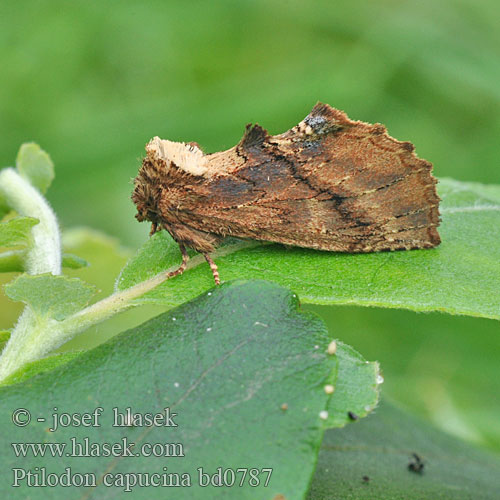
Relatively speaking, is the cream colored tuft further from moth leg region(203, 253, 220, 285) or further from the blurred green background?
the blurred green background

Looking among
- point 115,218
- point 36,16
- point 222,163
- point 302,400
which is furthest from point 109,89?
point 302,400

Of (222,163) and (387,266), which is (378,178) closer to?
(387,266)

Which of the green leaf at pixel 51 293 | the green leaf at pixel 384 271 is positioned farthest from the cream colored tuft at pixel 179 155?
the green leaf at pixel 51 293

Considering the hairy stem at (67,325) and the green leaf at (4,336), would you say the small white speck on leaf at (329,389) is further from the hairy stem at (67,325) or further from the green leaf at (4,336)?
the green leaf at (4,336)

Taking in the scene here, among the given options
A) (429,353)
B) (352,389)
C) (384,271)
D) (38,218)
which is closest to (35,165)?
(38,218)

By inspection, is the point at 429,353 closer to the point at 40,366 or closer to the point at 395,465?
the point at 395,465
